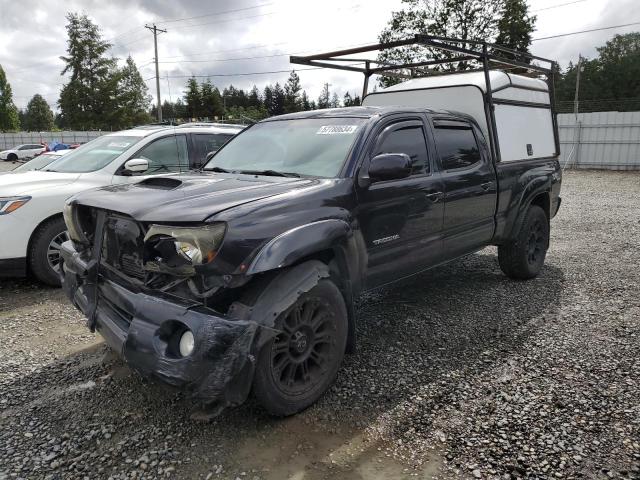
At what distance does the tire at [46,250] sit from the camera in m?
5.05

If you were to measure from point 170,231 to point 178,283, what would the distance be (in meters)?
0.29

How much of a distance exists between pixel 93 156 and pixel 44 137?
Result: 150 feet

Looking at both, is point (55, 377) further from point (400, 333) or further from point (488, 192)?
point (488, 192)

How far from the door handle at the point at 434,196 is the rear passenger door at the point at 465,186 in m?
0.09

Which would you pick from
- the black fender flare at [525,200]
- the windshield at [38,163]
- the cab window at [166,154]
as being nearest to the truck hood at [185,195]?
the cab window at [166,154]

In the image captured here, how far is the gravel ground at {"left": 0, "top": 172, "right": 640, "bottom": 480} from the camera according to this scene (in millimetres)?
2461

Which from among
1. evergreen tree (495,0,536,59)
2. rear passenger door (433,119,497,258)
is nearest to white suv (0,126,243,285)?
rear passenger door (433,119,497,258)

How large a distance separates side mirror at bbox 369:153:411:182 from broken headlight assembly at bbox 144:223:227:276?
3.97 feet

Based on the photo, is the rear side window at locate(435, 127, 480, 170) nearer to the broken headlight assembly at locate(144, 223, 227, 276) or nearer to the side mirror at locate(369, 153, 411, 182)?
the side mirror at locate(369, 153, 411, 182)

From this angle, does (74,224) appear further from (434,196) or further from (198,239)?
(434,196)

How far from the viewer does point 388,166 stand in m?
3.18

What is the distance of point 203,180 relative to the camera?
3336 mm

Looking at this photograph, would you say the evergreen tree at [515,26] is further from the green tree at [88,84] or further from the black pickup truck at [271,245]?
the green tree at [88,84]

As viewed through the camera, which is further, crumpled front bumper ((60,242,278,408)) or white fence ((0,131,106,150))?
A: white fence ((0,131,106,150))
